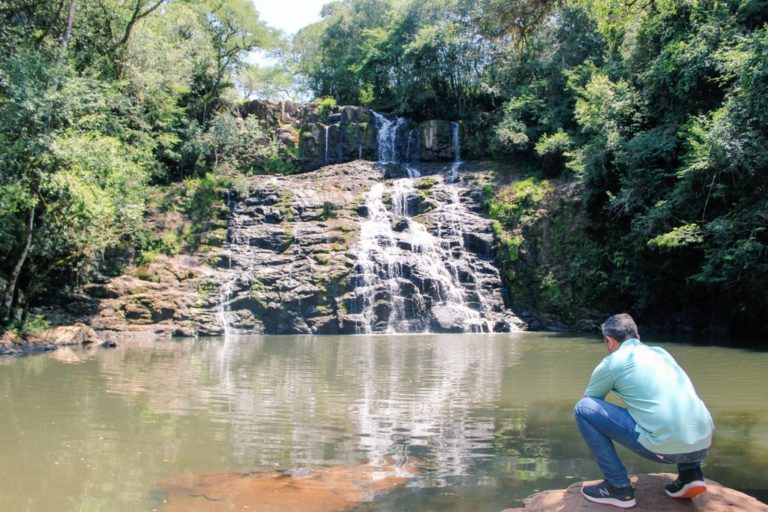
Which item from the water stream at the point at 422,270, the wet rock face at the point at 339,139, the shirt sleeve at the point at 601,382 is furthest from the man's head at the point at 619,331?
the wet rock face at the point at 339,139

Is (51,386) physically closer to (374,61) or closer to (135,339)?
(135,339)

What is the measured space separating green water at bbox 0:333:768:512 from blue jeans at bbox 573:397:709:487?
82 centimetres

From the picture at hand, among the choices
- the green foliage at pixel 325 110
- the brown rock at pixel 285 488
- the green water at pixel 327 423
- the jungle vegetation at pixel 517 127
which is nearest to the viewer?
the brown rock at pixel 285 488

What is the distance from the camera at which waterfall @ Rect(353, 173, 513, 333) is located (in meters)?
20.1

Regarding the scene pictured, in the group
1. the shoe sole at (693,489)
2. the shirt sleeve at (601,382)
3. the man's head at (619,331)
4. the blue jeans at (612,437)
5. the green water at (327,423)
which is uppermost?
the man's head at (619,331)

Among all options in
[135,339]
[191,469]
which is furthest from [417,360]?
[135,339]

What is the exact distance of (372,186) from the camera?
84.9ft

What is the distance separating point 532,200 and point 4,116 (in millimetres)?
17230

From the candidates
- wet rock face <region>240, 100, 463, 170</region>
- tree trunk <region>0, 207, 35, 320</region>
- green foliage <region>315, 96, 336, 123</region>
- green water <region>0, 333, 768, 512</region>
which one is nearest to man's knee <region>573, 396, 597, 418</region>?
green water <region>0, 333, 768, 512</region>

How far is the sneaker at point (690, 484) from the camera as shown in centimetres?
350

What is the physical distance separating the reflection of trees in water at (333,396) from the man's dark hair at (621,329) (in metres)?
1.79

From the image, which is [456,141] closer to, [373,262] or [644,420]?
[373,262]

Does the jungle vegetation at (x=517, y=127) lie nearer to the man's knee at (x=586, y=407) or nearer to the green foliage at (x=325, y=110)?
the green foliage at (x=325, y=110)

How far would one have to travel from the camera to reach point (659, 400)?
11.7 ft
